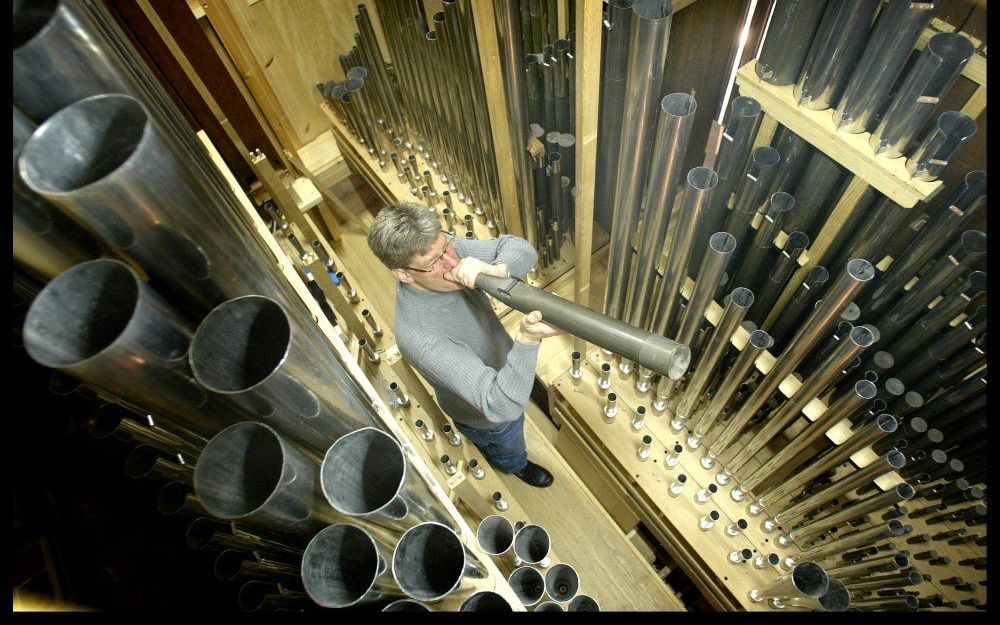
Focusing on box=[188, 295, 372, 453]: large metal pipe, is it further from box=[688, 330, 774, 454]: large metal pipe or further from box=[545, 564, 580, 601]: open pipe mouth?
box=[688, 330, 774, 454]: large metal pipe

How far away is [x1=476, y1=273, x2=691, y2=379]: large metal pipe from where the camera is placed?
4.22 feet

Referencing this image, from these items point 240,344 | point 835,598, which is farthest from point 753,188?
point 240,344

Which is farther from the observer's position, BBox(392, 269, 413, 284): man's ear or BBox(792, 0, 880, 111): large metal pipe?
BBox(392, 269, 413, 284): man's ear

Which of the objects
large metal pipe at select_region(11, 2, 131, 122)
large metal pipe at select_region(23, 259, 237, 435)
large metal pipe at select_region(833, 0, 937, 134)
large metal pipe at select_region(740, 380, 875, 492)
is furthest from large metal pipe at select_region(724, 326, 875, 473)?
large metal pipe at select_region(11, 2, 131, 122)

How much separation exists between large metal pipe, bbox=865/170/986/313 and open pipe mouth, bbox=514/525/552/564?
1.43 meters

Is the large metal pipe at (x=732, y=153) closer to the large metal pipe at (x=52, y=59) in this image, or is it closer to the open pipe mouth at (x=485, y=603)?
the open pipe mouth at (x=485, y=603)

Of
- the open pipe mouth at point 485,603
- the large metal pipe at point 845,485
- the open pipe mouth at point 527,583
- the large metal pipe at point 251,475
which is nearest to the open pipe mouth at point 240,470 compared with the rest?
the large metal pipe at point 251,475

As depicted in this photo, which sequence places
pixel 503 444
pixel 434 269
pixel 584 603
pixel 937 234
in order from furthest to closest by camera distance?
pixel 503 444, pixel 434 269, pixel 584 603, pixel 937 234

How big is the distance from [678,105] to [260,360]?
1.23 meters

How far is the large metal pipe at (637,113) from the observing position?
4.40 feet

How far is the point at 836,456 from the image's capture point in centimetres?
179

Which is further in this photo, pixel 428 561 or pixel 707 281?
pixel 707 281

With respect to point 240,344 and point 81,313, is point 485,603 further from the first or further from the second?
point 81,313

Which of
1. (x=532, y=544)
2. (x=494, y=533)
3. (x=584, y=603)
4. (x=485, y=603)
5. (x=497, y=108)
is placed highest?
(x=497, y=108)
